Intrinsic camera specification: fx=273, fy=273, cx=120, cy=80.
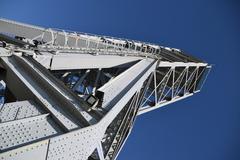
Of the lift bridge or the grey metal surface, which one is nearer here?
the lift bridge

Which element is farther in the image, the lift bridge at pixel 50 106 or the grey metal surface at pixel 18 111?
the grey metal surface at pixel 18 111

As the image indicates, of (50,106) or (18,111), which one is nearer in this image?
(18,111)

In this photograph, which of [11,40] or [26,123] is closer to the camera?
[26,123]

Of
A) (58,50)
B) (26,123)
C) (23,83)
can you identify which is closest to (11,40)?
(58,50)

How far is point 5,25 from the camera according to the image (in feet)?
68.2

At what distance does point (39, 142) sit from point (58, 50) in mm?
5498

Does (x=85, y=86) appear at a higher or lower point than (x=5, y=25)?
lower

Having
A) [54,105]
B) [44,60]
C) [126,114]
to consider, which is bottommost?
[126,114]

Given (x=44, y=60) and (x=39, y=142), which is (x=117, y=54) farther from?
(x=39, y=142)

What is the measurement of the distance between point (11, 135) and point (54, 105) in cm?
152

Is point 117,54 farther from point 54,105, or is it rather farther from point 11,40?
point 54,105

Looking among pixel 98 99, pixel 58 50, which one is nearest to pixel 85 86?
pixel 58 50

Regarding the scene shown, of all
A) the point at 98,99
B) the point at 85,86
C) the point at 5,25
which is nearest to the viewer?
the point at 98,99

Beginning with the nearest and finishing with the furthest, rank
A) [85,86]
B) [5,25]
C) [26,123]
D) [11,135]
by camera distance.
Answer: [11,135] < [26,123] < [85,86] < [5,25]
